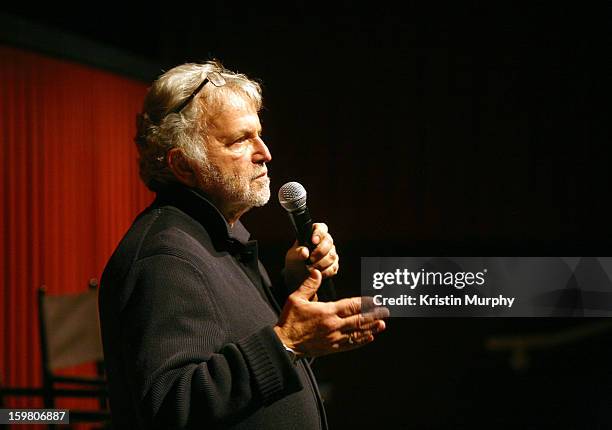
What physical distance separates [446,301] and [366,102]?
1.34 metres

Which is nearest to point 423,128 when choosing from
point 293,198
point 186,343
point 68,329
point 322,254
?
point 68,329

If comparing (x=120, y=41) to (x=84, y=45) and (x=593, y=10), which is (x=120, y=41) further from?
(x=593, y=10)

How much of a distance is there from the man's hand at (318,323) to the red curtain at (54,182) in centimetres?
297

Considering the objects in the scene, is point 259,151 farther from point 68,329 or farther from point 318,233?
point 68,329

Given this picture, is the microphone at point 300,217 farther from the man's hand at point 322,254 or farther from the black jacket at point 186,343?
the black jacket at point 186,343

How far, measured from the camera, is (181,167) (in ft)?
4.42

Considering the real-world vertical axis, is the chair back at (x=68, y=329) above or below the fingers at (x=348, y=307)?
above

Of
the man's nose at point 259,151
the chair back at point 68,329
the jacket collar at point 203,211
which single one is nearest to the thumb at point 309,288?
the jacket collar at point 203,211

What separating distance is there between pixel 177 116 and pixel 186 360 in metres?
0.51

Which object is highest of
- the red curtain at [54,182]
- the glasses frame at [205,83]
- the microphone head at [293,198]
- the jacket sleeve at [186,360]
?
the red curtain at [54,182]

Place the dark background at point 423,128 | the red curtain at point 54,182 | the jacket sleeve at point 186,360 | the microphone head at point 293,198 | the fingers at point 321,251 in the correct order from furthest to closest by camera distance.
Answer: the red curtain at point 54,182
the dark background at point 423,128
the microphone head at point 293,198
the fingers at point 321,251
the jacket sleeve at point 186,360

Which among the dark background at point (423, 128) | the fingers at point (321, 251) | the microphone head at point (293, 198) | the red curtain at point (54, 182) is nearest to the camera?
the fingers at point (321, 251)

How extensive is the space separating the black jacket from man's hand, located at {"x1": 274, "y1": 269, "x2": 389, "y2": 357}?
0.04 m

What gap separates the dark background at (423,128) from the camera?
11.7 feet
